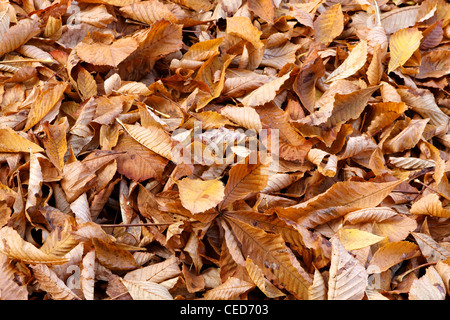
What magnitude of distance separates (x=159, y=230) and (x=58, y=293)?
245mm

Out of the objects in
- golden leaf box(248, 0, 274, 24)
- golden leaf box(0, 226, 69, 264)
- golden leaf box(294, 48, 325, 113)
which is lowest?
golden leaf box(0, 226, 69, 264)

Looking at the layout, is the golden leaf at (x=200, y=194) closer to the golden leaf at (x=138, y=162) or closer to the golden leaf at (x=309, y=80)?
the golden leaf at (x=138, y=162)

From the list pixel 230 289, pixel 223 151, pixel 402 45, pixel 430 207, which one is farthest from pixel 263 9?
pixel 230 289

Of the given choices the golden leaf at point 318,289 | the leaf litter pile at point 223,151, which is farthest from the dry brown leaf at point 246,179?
the golden leaf at point 318,289

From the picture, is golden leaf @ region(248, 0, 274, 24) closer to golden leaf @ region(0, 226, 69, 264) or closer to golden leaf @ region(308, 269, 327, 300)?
golden leaf @ region(308, 269, 327, 300)

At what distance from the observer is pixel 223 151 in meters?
1.05

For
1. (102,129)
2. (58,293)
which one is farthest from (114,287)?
(102,129)

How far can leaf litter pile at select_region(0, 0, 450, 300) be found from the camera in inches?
36.4

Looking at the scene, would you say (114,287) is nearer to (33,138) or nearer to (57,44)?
(33,138)

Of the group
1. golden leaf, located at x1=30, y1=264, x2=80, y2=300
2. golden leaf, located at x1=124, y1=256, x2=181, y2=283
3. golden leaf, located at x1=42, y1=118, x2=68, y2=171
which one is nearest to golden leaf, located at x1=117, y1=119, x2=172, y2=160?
golden leaf, located at x1=42, y1=118, x2=68, y2=171

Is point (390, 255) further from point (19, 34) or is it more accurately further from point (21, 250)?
point (19, 34)
